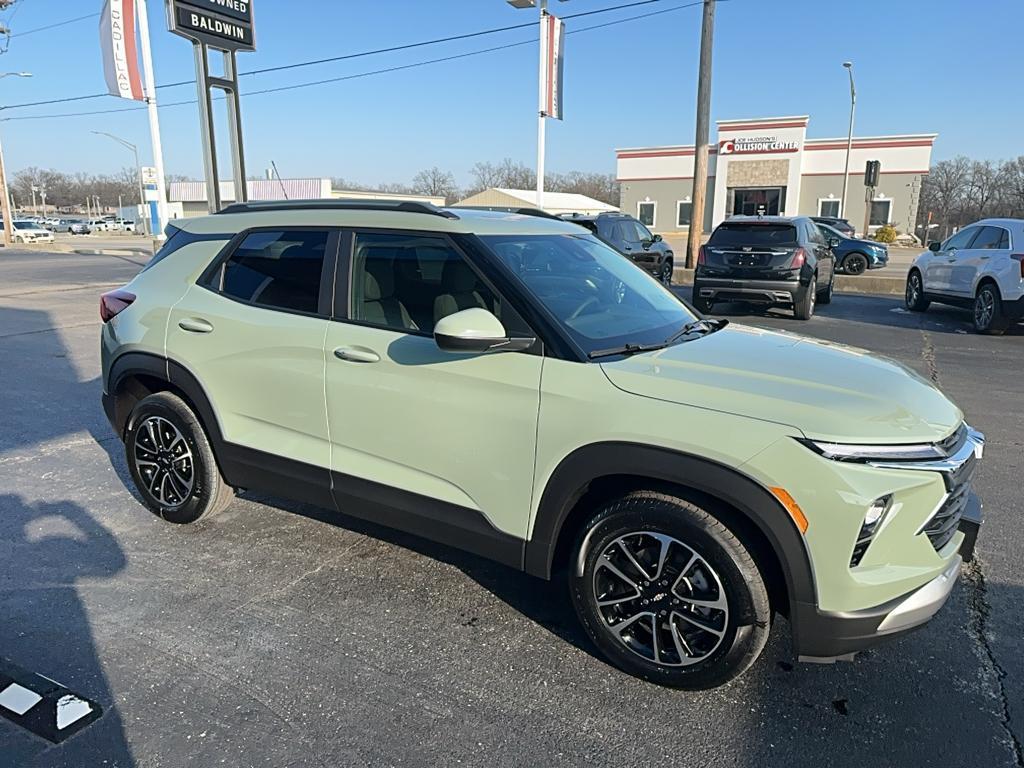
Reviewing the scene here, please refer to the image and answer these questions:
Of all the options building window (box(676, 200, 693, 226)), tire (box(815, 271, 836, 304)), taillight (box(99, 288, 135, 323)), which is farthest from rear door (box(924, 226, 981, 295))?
building window (box(676, 200, 693, 226))

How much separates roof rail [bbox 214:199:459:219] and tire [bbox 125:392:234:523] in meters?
Result: 1.17

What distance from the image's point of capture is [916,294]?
43.2ft

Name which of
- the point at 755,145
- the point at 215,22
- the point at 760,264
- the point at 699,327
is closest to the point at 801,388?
the point at 699,327

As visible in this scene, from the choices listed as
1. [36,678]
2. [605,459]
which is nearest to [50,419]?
[36,678]

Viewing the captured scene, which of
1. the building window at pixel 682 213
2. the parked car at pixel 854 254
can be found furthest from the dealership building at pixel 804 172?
the parked car at pixel 854 254

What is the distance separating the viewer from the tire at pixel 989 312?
34.2 feet

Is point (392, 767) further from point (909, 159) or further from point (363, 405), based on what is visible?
point (909, 159)

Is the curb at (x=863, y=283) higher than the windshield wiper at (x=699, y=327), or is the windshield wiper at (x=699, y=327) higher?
the windshield wiper at (x=699, y=327)

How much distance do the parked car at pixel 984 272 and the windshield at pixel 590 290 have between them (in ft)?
29.3

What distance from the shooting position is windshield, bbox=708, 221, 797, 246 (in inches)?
453

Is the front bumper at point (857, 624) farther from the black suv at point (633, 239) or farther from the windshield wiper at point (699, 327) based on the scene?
the black suv at point (633, 239)

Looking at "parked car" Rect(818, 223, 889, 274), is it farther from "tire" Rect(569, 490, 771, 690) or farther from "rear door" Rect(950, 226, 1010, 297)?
"tire" Rect(569, 490, 771, 690)

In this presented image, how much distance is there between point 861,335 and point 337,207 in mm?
9553

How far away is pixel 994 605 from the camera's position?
10.8 ft
